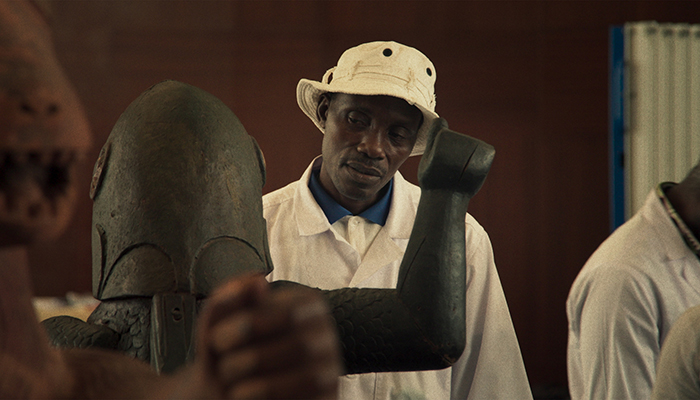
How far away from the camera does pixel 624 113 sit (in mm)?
4070

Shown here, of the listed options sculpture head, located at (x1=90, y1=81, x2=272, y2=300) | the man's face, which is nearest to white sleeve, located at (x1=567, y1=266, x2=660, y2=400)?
the man's face

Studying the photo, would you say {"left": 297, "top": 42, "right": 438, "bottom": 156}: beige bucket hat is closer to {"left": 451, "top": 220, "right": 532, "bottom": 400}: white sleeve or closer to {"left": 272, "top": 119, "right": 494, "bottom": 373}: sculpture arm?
{"left": 451, "top": 220, "right": 532, "bottom": 400}: white sleeve

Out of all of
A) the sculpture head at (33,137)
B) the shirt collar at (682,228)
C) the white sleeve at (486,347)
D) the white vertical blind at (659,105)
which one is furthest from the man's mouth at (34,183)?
the white vertical blind at (659,105)

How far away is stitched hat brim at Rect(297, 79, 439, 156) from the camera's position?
1.66m

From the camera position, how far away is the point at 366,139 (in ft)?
5.78

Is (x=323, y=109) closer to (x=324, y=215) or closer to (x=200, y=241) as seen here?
(x=324, y=215)

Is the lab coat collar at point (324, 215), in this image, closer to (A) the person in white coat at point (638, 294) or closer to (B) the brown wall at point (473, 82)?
(A) the person in white coat at point (638, 294)

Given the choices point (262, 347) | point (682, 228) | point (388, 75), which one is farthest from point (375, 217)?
point (262, 347)

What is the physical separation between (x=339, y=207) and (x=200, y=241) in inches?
44.8

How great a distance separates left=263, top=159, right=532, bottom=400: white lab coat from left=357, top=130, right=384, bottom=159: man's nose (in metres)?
0.26

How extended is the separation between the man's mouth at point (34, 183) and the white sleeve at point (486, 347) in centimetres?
145

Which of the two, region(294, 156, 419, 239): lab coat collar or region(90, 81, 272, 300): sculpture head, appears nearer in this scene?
region(90, 81, 272, 300): sculpture head

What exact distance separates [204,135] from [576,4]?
374 cm

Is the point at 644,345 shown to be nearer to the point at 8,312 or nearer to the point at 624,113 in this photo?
the point at 8,312
